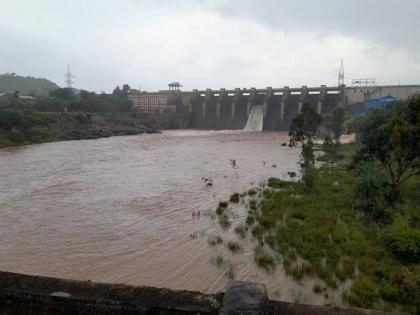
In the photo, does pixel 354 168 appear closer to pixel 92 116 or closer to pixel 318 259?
pixel 318 259

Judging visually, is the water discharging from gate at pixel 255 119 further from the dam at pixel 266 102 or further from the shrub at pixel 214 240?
the shrub at pixel 214 240

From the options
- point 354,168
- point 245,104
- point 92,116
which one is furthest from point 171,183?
point 245,104

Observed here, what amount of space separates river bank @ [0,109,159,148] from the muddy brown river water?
57.1ft

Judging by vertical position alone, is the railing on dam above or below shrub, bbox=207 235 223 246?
above

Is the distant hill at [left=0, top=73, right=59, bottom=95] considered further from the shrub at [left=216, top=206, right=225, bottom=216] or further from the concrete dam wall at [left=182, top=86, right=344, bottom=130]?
the shrub at [left=216, top=206, right=225, bottom=216]

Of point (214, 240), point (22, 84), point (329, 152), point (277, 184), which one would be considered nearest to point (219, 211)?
point (214, 240)

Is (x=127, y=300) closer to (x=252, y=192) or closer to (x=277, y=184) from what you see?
(x=252, y=192)

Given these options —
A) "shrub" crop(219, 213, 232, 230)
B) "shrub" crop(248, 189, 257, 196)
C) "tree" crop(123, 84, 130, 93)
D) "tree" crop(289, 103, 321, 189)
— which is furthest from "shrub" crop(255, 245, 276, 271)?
"tree" crop(123, 84, 130, 93)

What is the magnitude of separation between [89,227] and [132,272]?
4.17 m

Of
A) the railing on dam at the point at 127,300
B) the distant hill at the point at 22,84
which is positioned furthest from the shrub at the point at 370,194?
the distant hill at the point at 22,84

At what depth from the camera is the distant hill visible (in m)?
132

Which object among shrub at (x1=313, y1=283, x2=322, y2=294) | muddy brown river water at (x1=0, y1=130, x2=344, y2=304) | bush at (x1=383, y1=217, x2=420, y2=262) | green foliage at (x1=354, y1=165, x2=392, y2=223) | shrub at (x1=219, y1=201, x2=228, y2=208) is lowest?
muddy brown river water at (x1=0, y1=130, x2=344, y2=304)

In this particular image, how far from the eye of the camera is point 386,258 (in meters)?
8.77

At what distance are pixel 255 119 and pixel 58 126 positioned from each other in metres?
33.8
